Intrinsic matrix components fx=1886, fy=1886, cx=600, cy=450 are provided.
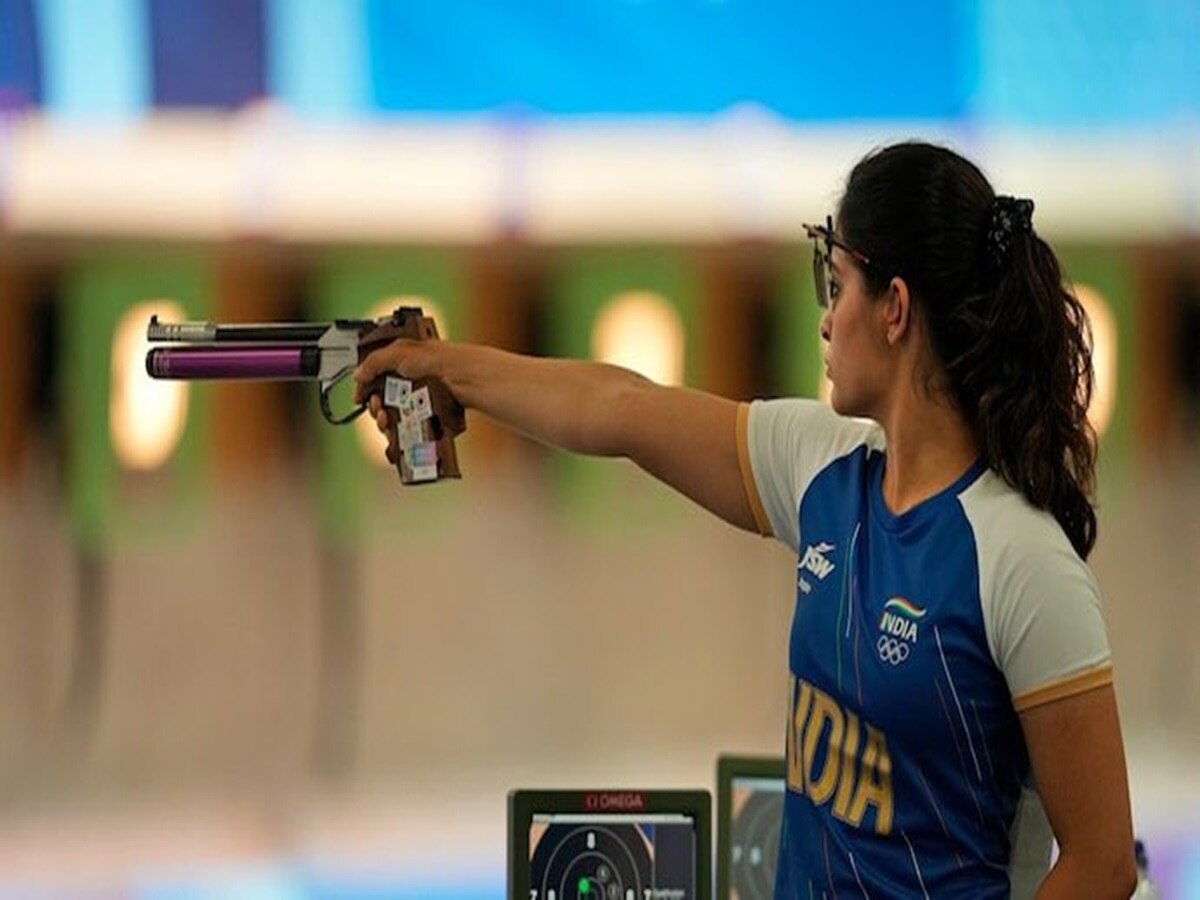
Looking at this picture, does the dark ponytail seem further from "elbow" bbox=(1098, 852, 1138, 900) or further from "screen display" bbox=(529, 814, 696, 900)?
"screen display" bbox=(529, 814, 696, 900)

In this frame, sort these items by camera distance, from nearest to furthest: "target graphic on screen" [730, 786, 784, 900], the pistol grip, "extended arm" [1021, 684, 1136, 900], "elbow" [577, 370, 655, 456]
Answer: "extended arm" [1021, 684, 1136, 900] < "elbow" [577, 370, 655, 456] < the pistol grip < "target graphic on screen" [730, 786, 784, 900]

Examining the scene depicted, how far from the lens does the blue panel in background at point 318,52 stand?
10.2 feet

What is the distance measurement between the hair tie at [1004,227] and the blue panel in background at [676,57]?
1.73 meters

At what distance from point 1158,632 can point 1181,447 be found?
0.32m

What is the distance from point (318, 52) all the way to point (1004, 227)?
1.89 meters

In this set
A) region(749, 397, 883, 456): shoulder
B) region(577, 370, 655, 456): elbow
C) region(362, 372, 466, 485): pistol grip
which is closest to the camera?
region(749, 397, 883, 456): shoulder

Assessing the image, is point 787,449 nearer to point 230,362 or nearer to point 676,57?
point 230,362

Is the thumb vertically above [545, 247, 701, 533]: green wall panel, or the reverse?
[545, 247, 701, 533]: green wall panel

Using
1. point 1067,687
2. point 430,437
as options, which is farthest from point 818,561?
point 430,437

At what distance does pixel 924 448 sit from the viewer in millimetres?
1489

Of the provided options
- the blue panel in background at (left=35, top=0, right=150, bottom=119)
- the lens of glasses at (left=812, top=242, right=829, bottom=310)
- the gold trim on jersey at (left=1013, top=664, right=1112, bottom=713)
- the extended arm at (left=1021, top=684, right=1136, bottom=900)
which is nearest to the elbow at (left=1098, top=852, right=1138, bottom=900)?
the extended arm at (left=1021, top=684, right=1136, bottom=900)

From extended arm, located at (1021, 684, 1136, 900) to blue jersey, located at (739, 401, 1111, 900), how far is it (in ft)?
0.06

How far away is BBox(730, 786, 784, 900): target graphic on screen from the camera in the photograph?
2.09m

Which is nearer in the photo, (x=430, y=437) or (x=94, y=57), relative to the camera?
(x=430, y=437)
